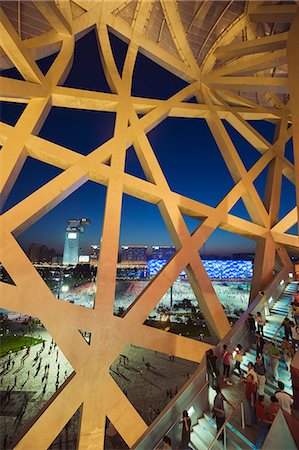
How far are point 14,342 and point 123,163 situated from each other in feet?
83.4

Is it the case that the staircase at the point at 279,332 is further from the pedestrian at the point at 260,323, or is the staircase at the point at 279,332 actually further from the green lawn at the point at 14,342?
the green lawn at the point at 14,342

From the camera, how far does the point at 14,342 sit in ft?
78.2

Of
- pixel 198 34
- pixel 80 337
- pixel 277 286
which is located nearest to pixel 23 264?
pixel 80 337

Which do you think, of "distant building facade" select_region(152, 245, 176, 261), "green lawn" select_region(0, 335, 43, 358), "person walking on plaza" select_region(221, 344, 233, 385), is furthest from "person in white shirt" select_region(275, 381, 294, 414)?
"distant building facade" select_region(152, 245, 176, 261)

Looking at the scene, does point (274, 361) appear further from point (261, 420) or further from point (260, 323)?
point (260, 323)

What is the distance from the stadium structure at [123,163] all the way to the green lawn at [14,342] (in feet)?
67.0

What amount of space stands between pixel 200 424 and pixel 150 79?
16867 millimetres

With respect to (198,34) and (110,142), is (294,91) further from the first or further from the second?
(198,34)

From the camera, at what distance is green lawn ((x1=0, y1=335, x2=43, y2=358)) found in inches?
854

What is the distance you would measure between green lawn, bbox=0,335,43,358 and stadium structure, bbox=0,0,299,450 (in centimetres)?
2042

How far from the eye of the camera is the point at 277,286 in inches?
393

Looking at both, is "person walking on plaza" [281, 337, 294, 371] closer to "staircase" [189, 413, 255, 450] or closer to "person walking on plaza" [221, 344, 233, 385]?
"person walking on plaza" [221, 344, 233, 385]

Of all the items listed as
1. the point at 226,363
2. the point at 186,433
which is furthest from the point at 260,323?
the point at 186,433

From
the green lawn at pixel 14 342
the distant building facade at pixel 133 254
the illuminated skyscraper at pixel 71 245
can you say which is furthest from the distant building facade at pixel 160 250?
the green lawn at pixel 14 342
